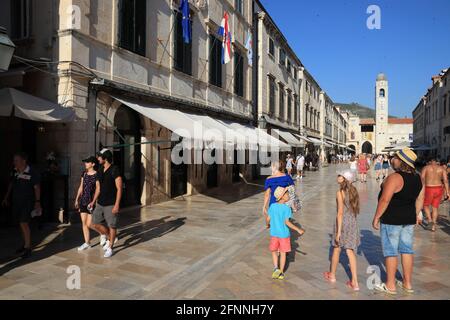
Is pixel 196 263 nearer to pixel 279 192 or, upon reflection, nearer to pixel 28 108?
pixel 279 192

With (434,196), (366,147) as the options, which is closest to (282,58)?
(434,196)

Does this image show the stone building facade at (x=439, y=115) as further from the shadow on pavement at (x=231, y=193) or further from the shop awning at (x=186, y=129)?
the shop awning at (x=186, y=129)

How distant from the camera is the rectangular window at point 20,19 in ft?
27.4

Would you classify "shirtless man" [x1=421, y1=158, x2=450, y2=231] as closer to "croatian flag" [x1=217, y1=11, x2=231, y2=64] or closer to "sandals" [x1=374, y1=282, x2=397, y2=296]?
"sandals" [x1=374, y1=282, x2=397, y2=296]

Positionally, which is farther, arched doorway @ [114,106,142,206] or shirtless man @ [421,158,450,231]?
arched doorway @ [114,106,142,206]

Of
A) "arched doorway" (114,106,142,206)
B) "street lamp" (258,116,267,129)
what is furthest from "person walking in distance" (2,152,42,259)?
"street lamp" (258,116,267,129)

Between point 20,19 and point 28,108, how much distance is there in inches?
134

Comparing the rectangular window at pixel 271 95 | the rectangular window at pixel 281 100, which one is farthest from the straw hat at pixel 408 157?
the rectangular window at pixel 281 100

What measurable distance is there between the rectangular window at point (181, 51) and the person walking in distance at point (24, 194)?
729 centimetres

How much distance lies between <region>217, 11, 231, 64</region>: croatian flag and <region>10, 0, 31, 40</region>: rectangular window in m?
7.77

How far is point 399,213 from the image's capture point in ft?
13.8

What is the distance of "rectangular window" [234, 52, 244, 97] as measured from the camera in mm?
17719
